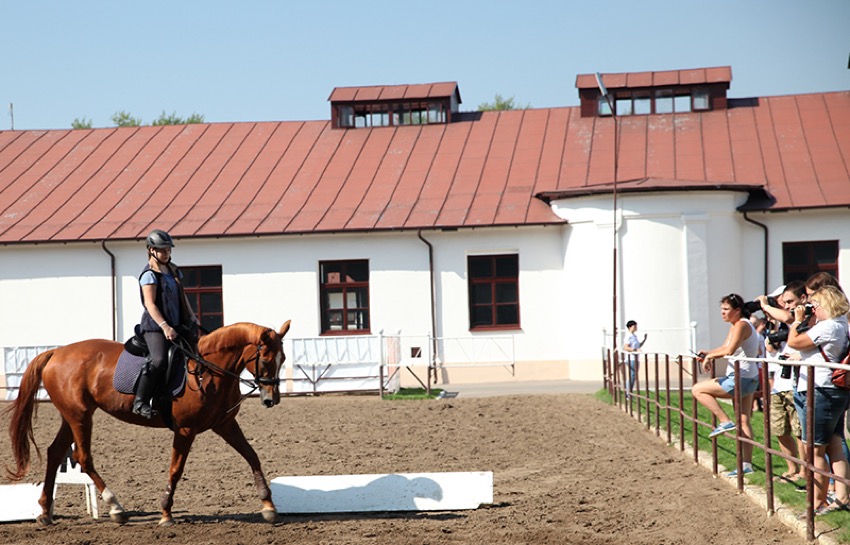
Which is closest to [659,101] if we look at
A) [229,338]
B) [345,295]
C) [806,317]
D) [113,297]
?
[345,295]

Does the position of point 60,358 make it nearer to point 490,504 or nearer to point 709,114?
point 490,504

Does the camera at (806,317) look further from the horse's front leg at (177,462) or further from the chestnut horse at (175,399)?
the horse's front leg at (177,462)

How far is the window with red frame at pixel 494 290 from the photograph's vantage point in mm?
26156

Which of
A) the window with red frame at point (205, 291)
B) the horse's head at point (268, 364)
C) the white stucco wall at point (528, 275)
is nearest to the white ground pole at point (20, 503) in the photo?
the horse's head at point (268, 364)

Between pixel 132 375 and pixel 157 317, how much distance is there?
2.02 feet

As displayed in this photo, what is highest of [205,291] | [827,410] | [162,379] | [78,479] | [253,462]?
[205,291]

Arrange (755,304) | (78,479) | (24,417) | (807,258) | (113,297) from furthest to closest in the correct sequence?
(113,297), (807,258), (755,304), (24,417), (78,479)

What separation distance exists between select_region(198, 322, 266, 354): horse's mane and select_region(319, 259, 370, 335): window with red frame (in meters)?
17.4

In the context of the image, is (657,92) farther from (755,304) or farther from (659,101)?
(755,304)

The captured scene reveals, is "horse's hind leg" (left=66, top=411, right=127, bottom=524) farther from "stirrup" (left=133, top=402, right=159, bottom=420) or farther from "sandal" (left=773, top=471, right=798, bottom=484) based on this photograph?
"sandal" (left=773, top=471, right=798, bottom=484)

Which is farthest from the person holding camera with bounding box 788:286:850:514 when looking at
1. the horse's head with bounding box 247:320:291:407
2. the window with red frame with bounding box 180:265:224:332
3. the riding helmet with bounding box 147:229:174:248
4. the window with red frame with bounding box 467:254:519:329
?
the window with red frame with bounding box 180:265:224:332

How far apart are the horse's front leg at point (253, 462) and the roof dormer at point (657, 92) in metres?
22.6

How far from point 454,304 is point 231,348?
17125 millimetres

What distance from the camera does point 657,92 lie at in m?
30.2
